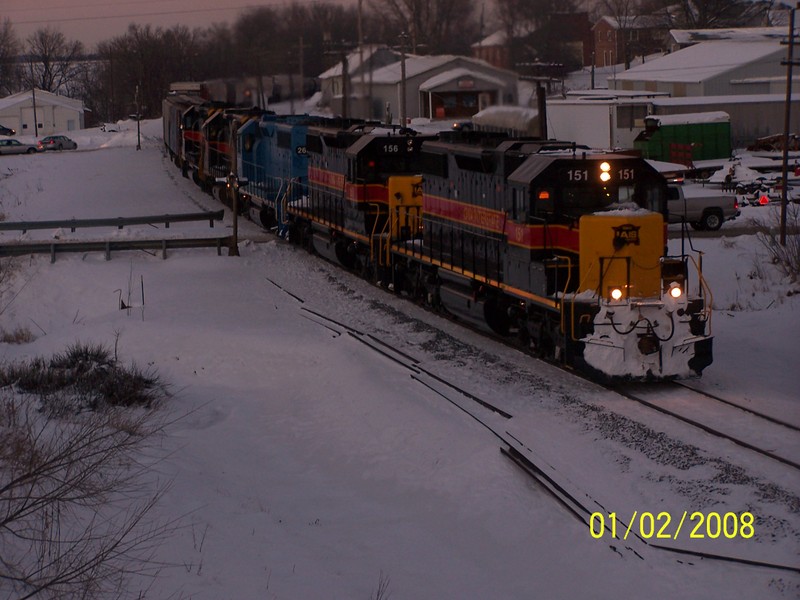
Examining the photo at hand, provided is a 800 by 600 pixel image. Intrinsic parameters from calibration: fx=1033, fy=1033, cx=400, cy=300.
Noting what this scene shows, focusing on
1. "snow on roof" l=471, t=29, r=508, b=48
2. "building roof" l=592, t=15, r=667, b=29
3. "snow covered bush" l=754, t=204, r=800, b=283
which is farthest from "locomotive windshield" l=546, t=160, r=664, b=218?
"building roof" l=592, t=15, r=667, b=29

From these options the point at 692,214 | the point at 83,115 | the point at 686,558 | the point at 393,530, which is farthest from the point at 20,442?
the point at 83,115

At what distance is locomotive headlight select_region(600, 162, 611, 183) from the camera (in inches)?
586

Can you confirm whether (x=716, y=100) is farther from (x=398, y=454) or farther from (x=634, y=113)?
(x=398, y=454)

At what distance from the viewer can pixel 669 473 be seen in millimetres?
10992

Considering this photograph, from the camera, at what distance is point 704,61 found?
229ft

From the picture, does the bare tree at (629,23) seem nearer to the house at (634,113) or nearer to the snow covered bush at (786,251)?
the house at (634,113)

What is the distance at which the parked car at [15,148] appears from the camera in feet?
227

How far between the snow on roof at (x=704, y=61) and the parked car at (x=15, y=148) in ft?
136

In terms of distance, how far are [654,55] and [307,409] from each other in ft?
307

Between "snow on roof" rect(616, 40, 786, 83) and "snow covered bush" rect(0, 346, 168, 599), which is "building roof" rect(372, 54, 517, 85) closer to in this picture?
"snow on roof" rect(616, 40, 786, 83)

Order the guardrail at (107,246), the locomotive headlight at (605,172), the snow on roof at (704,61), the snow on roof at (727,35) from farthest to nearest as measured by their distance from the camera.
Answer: the snow on roof at (727,35) → the snow on roof at (704,61) → the guardrail at (107,246) → the locomotive headlight at (605,172)

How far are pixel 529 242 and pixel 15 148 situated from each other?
61.9 m
